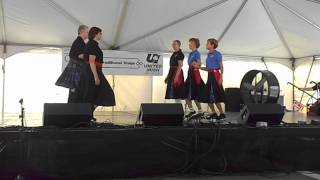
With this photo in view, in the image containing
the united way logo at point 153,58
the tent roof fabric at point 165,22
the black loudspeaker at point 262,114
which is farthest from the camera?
the united way logo at point 153,58

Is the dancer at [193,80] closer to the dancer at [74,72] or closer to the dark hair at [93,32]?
the dark hair at [93,32]

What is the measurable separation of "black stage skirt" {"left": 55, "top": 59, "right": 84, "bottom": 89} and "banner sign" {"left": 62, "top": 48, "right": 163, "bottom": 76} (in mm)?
4436

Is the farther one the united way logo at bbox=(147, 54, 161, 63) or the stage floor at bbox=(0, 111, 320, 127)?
the united way logo at bbox=(147, 54, 161, 63)

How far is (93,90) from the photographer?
505cm

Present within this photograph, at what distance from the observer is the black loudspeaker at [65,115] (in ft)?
11.9

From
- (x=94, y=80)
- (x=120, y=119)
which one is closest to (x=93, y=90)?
(x=94, y=80)

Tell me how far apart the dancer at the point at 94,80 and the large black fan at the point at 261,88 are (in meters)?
A: 1.96

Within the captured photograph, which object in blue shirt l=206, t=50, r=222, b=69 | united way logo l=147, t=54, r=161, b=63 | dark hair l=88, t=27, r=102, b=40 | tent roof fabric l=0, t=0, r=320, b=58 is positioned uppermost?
tent roof fabric l=0, t=0, r=320, b=58

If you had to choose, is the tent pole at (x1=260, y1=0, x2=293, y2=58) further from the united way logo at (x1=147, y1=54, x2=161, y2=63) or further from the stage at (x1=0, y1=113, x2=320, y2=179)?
the stage at (x1=0, y1=113, x2=320, y2=179)

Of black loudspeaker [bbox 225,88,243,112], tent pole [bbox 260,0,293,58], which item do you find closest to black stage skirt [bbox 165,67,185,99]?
black loudspeaker [bbox 225,88,243,112]

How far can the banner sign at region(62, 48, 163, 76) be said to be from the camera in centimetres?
970

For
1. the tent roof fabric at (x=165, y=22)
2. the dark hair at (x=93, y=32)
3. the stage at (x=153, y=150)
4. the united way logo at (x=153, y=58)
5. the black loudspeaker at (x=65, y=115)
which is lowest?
the stage at (x=153, y=150)

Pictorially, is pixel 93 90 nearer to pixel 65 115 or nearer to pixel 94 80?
pixel 94 80

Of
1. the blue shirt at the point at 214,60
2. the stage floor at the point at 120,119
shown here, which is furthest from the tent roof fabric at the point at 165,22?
the blue shirt at the point at 214,60
